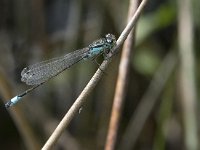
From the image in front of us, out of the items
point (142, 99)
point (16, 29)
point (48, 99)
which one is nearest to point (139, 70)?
point (142, 99)

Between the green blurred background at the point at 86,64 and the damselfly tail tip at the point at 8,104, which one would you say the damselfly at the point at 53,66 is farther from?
the green blurred background at the point at 86,64

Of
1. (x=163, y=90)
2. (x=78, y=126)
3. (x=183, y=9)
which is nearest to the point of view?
(x=183, y=9)

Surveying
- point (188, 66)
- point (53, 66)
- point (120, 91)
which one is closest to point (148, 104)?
point (188, 66)

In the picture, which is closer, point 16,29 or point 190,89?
point 190,89

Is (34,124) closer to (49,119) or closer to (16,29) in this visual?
(49,119)

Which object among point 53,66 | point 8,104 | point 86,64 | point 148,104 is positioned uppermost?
point 86,64

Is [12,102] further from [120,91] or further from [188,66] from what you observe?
[188,66]
